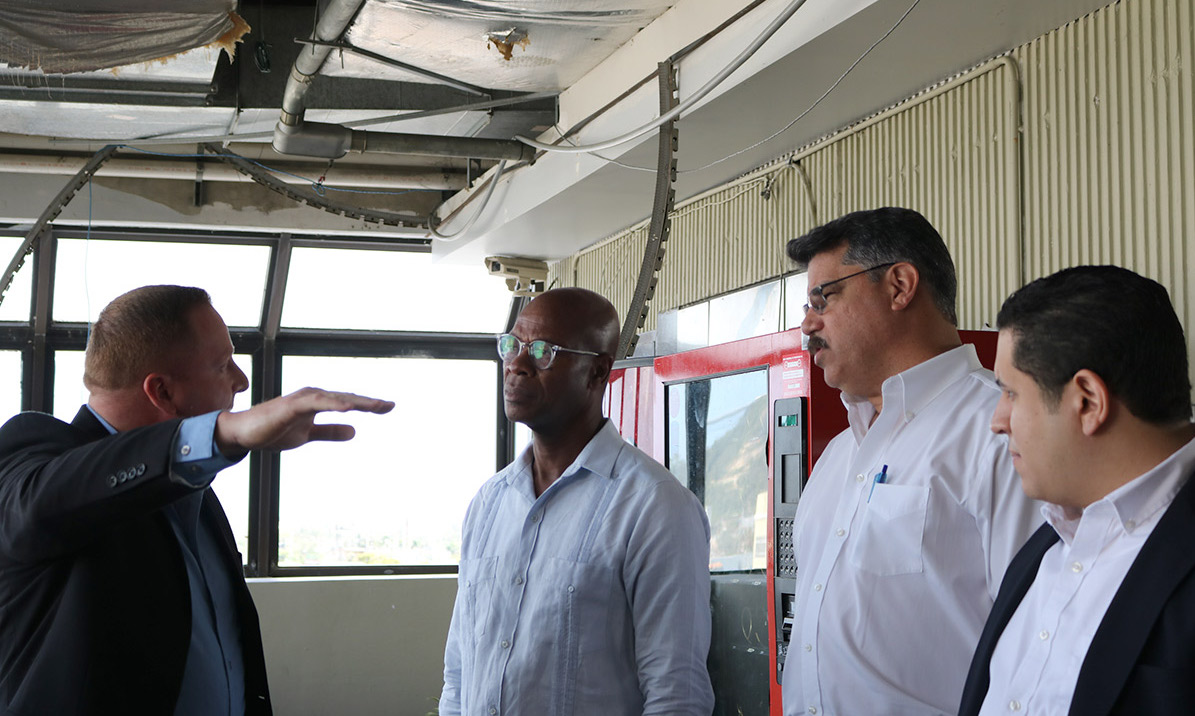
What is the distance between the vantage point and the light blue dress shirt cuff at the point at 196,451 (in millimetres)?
1204

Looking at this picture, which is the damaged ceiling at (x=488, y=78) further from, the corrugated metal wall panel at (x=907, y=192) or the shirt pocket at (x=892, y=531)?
the shirt pocket at (x=892, y=531)

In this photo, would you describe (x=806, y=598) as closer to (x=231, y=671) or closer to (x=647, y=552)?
(x=647, y=552)

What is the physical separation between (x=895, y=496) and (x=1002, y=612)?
322 mm

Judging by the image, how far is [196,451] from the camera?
1208mm

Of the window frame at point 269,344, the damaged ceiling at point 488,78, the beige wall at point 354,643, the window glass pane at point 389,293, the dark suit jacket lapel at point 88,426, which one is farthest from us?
the window glass pane at point 389,293

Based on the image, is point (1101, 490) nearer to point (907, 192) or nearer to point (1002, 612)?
point (1002, 612)

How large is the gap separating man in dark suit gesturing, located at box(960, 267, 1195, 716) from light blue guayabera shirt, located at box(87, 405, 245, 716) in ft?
3.51

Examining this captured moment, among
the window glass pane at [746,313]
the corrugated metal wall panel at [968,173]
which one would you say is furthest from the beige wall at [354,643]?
the corrugated metal wall panel at [968,173]

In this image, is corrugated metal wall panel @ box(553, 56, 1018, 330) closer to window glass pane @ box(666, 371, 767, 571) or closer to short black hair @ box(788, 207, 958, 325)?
window glass pane @ box(666, 371, 767, 571)

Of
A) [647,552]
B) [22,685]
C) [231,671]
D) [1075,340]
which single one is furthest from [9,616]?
[1075,340]

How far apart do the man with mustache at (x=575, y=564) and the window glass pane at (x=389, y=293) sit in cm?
421

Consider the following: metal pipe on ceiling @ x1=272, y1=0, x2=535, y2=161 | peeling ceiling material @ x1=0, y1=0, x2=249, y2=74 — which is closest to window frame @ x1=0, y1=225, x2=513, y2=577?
metal pipe on ceiling @ x1=272, y1=0, x2=535, y2=161

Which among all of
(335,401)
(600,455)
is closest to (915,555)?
(600,455)

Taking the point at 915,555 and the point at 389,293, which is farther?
the point at 389,293
